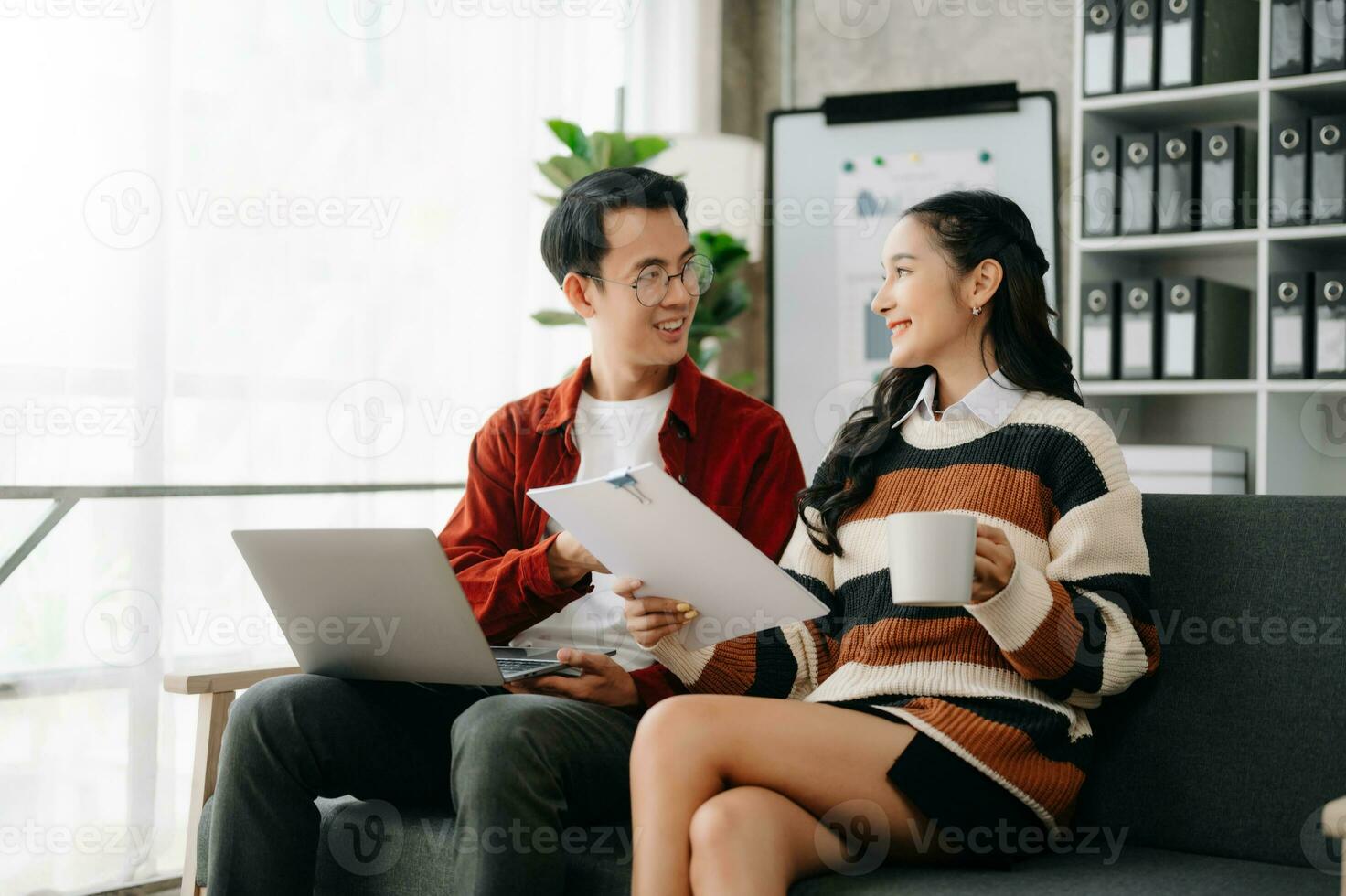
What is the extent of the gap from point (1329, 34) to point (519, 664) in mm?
2257

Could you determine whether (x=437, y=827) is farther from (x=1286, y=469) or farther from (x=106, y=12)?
(x=1286, y=469)

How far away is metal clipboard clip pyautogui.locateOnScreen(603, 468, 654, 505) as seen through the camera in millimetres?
1266

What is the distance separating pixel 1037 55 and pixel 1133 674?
2540 mm

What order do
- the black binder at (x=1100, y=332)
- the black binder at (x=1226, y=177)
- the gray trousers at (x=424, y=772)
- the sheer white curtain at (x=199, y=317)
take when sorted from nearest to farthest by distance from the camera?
the gray trousers at (x=424, y=772) < the sheer white curtain at (x=199, y=317) < the black binder at (x=1226, y=177) < the black binder at (x=1100, y=332)

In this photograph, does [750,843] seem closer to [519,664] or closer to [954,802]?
[954,802]

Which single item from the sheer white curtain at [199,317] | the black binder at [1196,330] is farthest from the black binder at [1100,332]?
the sheer white curtain at [199,317]

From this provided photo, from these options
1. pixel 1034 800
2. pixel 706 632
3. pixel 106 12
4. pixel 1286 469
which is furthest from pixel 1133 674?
pixel 106 12

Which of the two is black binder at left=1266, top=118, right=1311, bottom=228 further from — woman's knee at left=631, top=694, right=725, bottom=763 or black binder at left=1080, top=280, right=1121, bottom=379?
woman's knee at left=631, top=694, right=725, bottom=763

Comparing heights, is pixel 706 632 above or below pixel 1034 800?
above

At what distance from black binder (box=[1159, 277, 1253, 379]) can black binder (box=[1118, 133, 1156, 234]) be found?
0.16 m

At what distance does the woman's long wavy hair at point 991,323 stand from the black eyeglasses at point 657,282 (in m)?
0.32

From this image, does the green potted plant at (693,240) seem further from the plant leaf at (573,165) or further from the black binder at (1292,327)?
the black binder at (1292,327)

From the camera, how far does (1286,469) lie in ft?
9.73

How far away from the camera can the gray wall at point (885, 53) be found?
3547 mm
